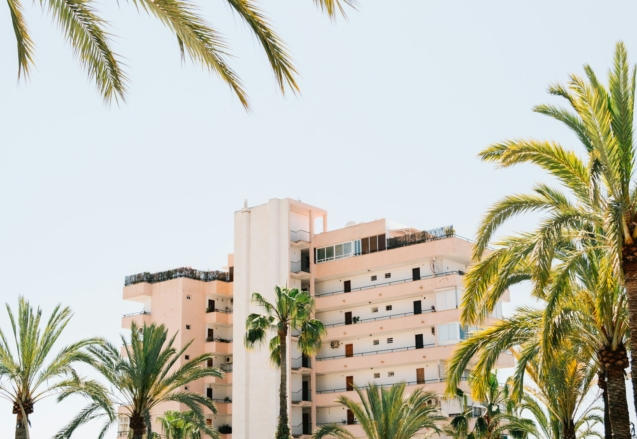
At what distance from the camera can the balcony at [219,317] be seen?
7419 cm

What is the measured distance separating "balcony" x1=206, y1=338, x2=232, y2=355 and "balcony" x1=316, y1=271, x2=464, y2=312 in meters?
9.18

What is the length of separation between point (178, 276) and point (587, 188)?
56670mm

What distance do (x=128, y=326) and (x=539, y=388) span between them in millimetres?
44901

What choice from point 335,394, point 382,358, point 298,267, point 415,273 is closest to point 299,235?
point 298,267

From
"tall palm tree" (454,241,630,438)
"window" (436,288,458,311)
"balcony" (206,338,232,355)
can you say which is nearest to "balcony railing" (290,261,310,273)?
"balcony" (206,338,232,355)

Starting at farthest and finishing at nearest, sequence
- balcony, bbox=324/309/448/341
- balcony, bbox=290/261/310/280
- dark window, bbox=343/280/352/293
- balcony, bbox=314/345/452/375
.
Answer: balcony, bbox=290/261/310/280
dark window, bbox=343/280/352/293
balcony, bbox=324/309/448/341
balcony, bbox=314/345/452/375

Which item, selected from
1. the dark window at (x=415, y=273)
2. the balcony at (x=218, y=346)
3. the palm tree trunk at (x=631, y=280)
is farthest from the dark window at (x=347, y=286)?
the palm tree trunk at (x=631, y=280)

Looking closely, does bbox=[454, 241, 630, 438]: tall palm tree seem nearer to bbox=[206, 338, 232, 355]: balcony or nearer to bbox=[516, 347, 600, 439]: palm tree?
bbox=[516, 347, 600, 439]: palm tree

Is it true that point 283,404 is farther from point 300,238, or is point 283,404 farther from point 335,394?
point 300,238

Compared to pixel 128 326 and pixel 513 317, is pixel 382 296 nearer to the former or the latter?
pixel 128 326

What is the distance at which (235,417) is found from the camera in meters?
68.2

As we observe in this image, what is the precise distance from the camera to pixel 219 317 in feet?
245

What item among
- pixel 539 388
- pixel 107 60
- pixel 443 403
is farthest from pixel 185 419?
pixel 107 60

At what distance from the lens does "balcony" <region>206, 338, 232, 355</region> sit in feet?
239
